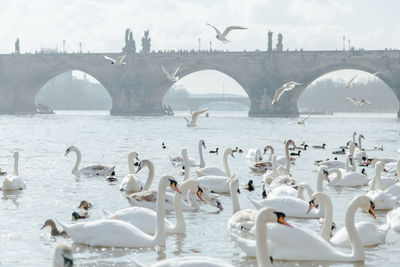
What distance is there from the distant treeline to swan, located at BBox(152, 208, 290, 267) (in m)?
145

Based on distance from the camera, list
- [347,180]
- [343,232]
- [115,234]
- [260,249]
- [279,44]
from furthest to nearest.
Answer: [279,44] → [347,180] → [343,232] → [115,234] → [260,249]

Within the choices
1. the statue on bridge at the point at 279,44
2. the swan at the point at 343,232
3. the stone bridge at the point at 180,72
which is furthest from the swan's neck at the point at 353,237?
the statue on bridge at the point at 279,44

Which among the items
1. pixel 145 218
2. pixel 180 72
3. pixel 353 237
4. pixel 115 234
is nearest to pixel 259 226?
pixel 353 237

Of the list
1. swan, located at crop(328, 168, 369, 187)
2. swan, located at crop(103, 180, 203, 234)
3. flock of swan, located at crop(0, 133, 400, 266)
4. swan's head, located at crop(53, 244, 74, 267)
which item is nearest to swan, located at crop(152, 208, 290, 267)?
flock of swan, located at crop(0, 133, 400, 266)

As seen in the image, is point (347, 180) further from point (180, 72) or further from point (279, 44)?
point (279, 44)

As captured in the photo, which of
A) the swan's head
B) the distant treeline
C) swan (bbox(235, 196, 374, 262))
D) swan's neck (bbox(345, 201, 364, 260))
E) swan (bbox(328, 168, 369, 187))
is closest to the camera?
the swan's head

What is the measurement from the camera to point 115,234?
8.48 m

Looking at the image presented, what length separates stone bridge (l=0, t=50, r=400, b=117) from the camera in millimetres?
80375

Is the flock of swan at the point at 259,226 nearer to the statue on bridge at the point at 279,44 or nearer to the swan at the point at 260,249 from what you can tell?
the swan at the point at 260,249

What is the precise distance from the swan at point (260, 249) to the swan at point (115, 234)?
2221 mm

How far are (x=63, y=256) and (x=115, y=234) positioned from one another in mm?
3919

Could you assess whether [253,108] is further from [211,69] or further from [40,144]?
[40,144]

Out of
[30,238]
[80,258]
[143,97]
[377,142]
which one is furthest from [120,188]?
[143,97]

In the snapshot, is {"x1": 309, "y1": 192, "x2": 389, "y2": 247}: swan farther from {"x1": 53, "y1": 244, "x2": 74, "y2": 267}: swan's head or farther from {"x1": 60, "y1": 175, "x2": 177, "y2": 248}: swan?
{"x1": 53, "y1": 244, "x2": 74, "y2": 267}: swan's head
